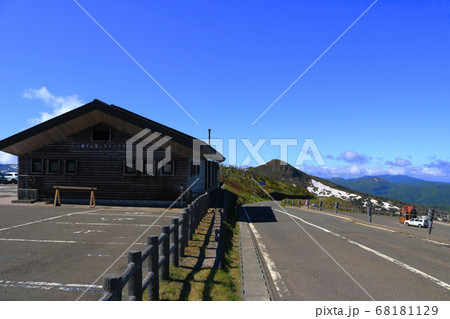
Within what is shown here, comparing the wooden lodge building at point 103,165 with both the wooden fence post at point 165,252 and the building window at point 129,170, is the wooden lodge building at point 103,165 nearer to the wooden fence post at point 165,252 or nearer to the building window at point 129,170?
the building window at point 129,170

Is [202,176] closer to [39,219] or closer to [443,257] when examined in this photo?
[39,219]

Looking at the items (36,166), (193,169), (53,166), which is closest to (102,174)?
(53,166)

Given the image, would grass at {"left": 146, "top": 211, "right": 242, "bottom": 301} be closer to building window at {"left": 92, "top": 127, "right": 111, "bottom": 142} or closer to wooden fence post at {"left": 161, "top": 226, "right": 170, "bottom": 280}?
wooden fence post at {"left": 161, "top": 226, "right": 170, "bottom": 280}

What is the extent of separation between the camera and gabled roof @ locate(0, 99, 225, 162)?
1862 centimetres

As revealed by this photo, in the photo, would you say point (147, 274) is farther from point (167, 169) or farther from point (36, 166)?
point (36, 166)

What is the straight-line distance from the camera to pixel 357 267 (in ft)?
25.6

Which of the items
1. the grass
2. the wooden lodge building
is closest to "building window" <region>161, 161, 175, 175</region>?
the wooden lodge building

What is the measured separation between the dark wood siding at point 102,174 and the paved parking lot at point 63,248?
13.7ft

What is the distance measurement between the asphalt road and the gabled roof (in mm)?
9103

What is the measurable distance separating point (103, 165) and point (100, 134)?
6.93 feet

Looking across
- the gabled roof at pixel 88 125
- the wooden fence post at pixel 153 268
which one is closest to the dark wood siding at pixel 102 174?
the gabled roof at pixel 88 125

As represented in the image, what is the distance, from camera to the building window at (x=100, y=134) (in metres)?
20.2

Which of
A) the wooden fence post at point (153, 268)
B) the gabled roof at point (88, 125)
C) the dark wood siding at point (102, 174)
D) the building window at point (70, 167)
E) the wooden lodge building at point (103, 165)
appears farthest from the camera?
the building window at point (70, 167)

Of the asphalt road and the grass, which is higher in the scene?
the grass
